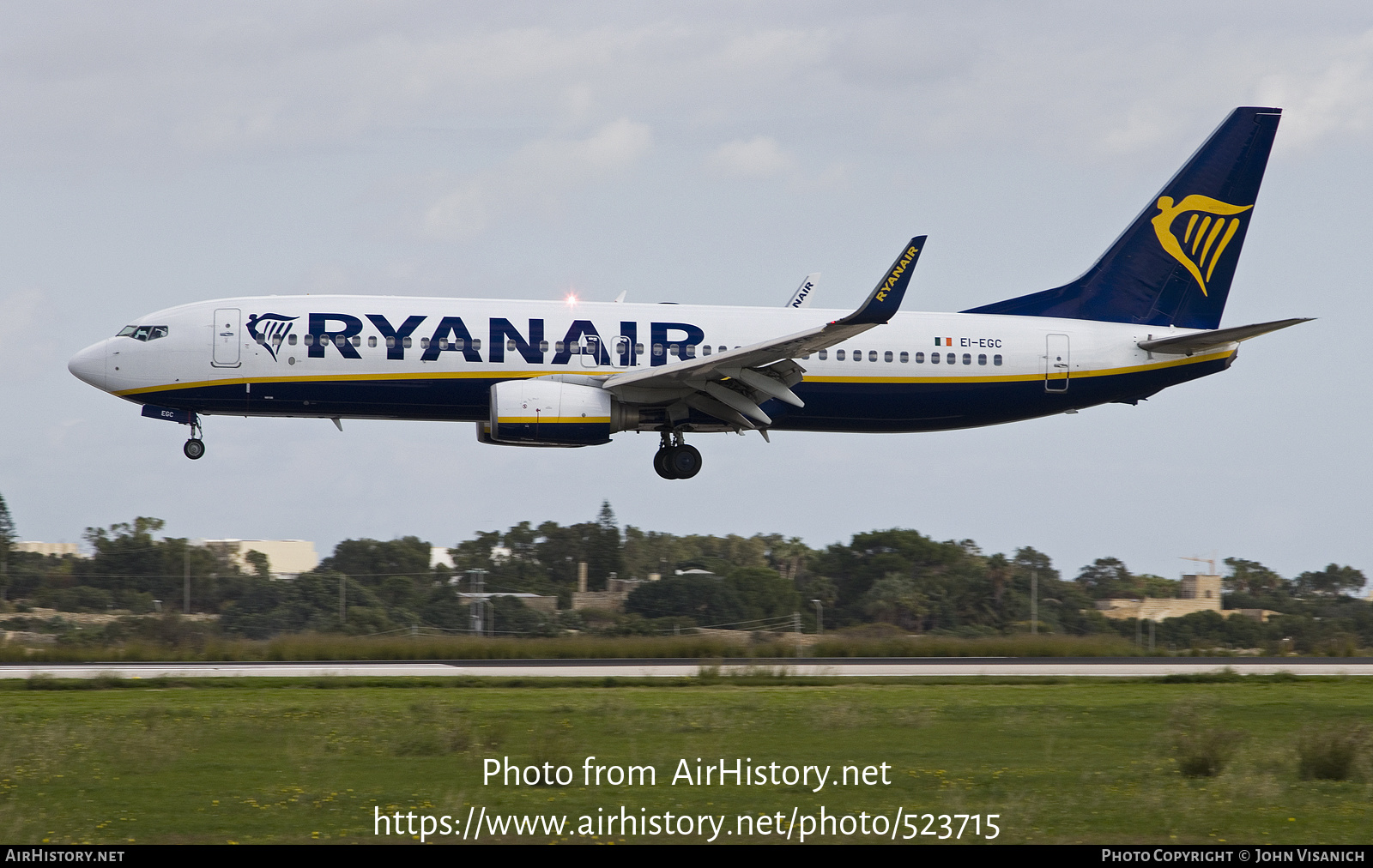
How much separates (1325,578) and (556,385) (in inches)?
2036

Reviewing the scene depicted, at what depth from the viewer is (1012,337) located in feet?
120

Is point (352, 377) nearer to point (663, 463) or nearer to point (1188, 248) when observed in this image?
point (663, 463)

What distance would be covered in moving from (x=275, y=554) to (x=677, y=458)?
164 ft

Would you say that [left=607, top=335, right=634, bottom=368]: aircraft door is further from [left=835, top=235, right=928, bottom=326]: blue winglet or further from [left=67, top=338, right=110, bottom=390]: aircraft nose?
[left=67, top=338, right=110, bottom=390]: aircraft nose

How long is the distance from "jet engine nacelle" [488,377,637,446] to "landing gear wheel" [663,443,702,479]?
319 cm

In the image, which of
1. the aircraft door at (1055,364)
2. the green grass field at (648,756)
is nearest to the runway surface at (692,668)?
the green grass field at (648,756)

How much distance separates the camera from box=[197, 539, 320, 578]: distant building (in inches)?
2153

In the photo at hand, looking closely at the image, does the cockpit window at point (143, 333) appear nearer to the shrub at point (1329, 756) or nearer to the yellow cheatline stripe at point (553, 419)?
the yellow cheatline stripe at point (553, 419)

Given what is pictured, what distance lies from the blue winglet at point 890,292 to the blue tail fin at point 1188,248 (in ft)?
31.8

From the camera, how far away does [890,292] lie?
29.5m

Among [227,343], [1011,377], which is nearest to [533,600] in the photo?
[227,343]

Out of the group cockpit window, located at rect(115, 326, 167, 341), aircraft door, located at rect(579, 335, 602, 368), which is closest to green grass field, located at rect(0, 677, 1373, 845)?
aircraft door, located at rect(579, 335, 602, 368)
